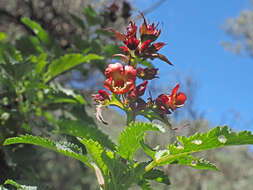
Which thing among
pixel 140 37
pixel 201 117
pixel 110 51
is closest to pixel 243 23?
pixel 201 117

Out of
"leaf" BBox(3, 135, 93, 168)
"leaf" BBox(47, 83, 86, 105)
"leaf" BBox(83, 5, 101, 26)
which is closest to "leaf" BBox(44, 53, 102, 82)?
"leaf" BBox(47, 83, 86, 105)

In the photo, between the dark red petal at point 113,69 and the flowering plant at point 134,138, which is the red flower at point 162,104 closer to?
the flowering plant at point 134,138

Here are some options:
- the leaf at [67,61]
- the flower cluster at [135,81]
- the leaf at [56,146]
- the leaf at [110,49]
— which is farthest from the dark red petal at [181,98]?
the leaf at [110,49]

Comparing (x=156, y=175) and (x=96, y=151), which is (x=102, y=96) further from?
(x=156, y=175)

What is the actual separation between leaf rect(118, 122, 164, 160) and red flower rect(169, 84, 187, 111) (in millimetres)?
121

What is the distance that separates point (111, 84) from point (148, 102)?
3.6 inches

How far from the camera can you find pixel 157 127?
0.52m

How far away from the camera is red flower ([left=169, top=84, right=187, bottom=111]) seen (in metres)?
0.66

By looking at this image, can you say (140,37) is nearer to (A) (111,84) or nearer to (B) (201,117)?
(A) (111,84)

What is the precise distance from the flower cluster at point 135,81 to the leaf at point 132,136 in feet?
0.22

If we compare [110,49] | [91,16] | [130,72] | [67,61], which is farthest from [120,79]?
[91,16]

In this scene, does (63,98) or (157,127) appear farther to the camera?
(63,98)

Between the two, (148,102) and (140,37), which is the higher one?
(140,37)

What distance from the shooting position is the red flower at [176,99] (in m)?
0.66
